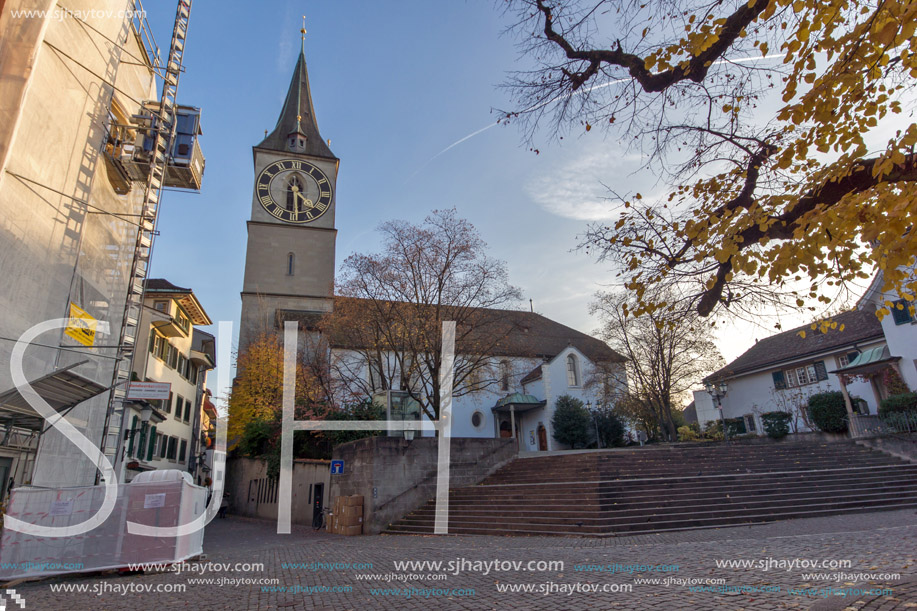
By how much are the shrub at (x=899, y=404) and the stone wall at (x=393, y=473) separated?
1653 cm

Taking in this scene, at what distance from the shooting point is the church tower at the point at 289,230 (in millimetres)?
39312

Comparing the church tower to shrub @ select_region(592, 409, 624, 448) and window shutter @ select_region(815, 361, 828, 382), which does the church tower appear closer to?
shrub @ select_region(592, 409, 624, 448)

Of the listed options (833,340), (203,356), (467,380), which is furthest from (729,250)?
(203,356)

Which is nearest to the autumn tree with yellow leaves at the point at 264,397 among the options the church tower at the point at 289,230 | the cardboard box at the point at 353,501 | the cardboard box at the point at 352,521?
the church tower at the point at 289,230

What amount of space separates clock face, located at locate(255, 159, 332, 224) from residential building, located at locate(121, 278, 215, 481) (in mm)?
11054

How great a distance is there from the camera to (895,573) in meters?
5.38

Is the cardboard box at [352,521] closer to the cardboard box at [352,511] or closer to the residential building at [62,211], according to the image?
the cardboard box at [352,511]

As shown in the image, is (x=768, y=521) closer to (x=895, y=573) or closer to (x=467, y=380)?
(x=895, y=573)

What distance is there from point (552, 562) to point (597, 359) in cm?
3092

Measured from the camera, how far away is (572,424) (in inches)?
1401

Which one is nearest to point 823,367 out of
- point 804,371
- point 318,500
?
point 804,371

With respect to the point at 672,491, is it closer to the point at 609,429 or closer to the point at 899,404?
the point at 899,404

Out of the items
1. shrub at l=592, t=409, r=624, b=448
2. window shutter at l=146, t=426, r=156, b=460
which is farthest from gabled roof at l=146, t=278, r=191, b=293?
shrub at l=592, t=409, r=624, b=448

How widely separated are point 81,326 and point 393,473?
9.65 m
